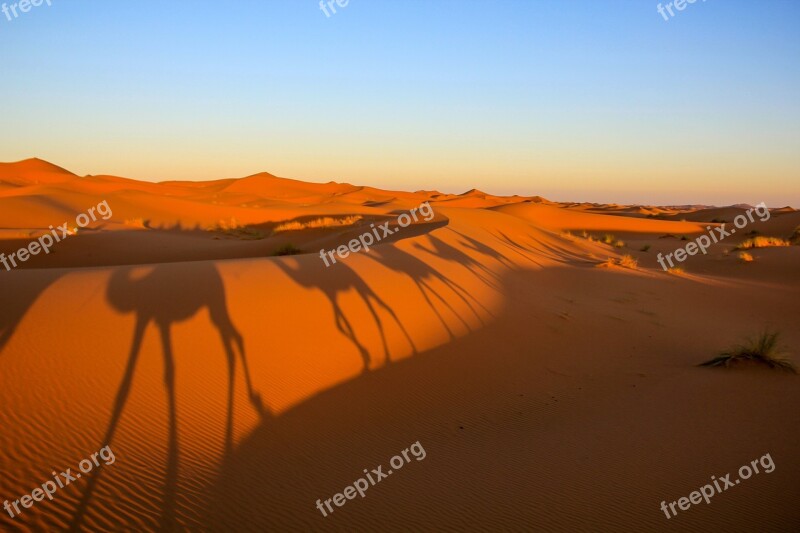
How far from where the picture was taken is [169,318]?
6.38 metres

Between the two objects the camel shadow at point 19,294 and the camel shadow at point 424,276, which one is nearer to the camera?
the camel shadow at point 19,294

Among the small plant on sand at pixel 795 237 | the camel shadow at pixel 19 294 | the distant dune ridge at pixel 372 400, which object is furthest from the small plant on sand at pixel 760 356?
the small plant on sand at pixel 795 237

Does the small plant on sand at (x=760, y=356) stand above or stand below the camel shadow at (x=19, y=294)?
below

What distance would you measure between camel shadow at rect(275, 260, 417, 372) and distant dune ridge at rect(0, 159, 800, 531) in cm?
6

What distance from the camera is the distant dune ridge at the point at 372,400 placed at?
11.3 ft

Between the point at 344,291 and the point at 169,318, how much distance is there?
9.88 feet

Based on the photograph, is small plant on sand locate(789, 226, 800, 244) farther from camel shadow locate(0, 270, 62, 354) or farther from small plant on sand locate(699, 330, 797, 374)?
camel shadow locate(0, 270, 62, 354)

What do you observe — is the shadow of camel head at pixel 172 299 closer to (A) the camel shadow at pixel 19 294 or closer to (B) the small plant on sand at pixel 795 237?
(A) the camel shadow at pixel 19 294

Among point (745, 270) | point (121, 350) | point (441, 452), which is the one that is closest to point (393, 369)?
point (441, 452)

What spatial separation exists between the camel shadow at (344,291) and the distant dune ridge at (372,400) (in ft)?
0.18

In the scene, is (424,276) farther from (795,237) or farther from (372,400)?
(795,237)

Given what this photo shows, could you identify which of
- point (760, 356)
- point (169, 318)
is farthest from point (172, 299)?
point (760, 356)

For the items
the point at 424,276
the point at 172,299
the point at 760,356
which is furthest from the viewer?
the point at 424,276

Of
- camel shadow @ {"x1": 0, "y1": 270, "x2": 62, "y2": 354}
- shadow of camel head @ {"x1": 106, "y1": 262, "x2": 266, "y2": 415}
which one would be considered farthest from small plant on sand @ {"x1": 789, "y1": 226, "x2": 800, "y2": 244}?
camel shadow @ {"x1": 0, "y1": 270, "x2": 62, "y2": 354}
